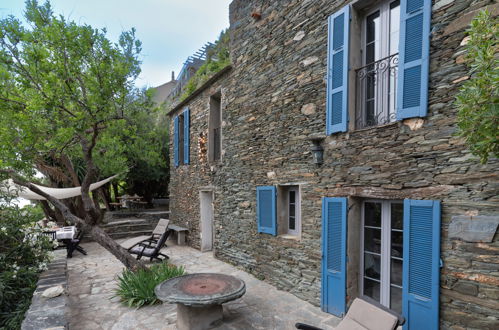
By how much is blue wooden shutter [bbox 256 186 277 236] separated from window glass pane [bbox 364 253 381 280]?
171 centimetres

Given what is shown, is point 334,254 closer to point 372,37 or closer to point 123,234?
point 372,37

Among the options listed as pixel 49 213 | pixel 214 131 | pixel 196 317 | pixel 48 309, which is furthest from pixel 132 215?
pixel 196 317

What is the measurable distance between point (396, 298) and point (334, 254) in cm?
90

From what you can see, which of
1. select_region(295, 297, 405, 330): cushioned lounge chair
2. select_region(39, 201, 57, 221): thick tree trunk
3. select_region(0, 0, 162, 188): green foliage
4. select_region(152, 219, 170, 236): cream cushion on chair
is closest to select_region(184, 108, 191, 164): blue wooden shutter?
select_region(152, 219, 170, 236): cream cushion on chair

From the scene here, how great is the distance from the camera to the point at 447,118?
2852 millimetres

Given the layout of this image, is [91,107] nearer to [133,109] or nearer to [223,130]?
[133,109]

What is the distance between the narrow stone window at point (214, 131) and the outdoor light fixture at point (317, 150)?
3832mm

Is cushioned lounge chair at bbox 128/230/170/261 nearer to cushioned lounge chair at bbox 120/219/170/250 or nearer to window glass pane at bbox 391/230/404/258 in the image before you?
cushioned lounge chair at bbox 120/219/170/250

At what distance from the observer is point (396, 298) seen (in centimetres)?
357

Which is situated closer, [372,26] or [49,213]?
[372,26]

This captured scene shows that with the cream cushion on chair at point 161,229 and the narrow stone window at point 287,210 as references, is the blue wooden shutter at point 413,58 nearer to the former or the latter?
the narrow stone window at point 287,210

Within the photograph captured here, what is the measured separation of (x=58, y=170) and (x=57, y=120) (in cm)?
650

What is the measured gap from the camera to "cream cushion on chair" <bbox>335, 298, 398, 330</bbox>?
2582 millimetres

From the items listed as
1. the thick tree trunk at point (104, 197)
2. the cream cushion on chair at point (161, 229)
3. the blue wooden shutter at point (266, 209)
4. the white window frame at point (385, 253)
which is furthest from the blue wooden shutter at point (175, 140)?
the white window frame at point (385, 253)
